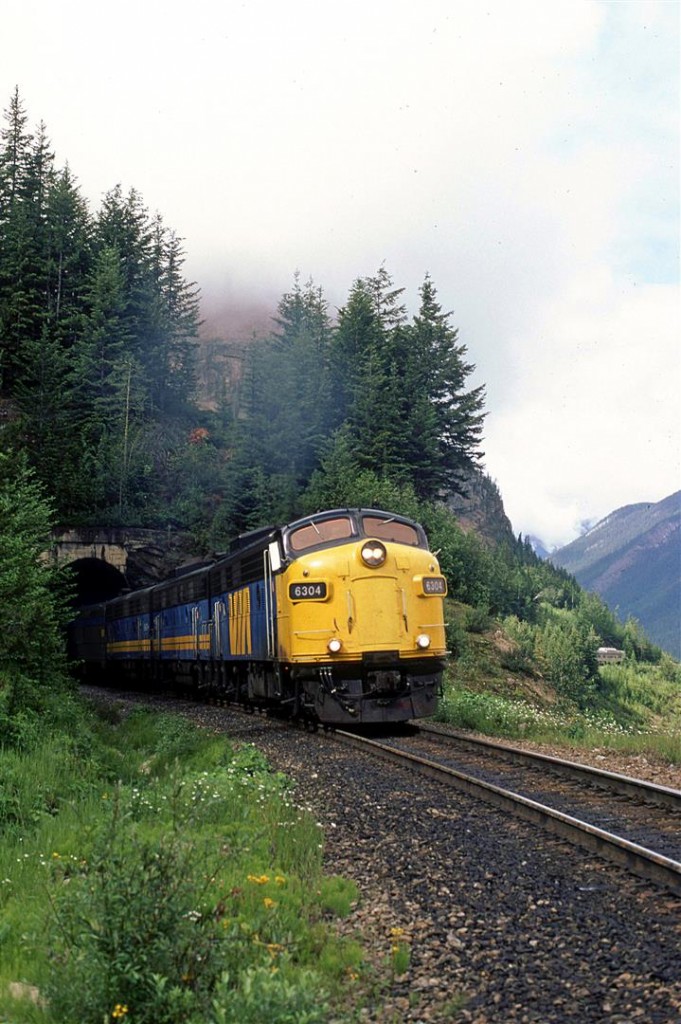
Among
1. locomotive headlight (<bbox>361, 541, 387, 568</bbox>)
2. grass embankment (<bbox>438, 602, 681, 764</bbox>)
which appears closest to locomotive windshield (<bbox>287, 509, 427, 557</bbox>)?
locomotive headlight (<bbox>361, 541, 387, 568</bbox>)

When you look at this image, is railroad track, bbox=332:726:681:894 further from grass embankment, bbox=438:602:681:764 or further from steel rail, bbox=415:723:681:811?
grass embankment, bbox=438:602:681:764

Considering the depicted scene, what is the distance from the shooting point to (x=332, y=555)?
1519 cm

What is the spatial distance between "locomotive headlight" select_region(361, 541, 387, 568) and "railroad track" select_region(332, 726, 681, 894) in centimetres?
286

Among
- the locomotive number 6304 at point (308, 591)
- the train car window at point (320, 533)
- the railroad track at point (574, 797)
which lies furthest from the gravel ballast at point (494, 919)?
the train car window at point (320, 533)

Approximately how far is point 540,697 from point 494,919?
26.2 meters

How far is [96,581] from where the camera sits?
52.6 metres

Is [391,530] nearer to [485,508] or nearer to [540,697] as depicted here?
[540,697]

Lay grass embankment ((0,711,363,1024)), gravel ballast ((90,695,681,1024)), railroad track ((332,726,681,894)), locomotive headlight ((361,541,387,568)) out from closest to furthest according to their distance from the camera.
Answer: grass embankment ((0,711,363,1024)) → gravel ballast ((90,695,681,1024)) → railroad track ((332,726,681,894)) → locomotive headlight ((361,541,387,568))

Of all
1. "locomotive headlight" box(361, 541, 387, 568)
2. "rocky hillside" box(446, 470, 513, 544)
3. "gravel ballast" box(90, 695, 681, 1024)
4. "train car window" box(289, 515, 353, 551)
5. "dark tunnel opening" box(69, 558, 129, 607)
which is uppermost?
"rocky hillside" box(446, 470, 513, 544)

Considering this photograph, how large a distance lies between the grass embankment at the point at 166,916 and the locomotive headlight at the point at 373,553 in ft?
21.0

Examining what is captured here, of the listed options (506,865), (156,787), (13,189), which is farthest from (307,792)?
(13,189)

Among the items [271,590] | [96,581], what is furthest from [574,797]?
[96,581]

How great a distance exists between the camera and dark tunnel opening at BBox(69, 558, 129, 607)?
46597mm

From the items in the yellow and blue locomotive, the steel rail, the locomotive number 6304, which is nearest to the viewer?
the steel rail
